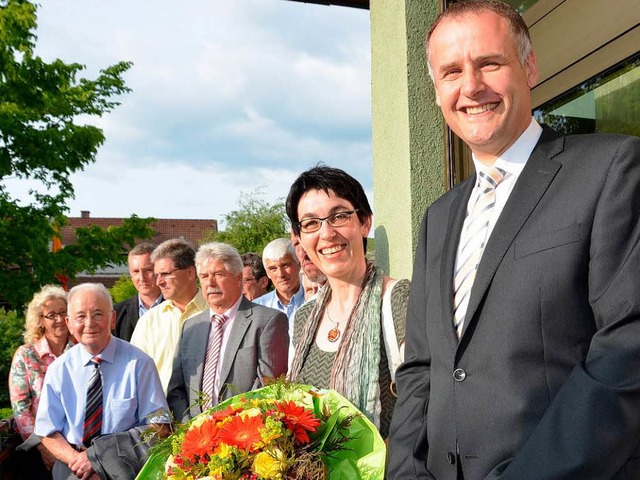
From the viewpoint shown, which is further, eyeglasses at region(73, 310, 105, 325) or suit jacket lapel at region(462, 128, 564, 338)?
eyeglasses at region(73, 310, 105, 325)

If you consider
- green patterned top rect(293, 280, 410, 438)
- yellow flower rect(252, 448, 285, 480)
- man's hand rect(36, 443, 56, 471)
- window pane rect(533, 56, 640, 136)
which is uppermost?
window pane rect(533, 56, 640, 136)

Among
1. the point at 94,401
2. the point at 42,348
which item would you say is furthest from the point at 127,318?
the point at 94,401

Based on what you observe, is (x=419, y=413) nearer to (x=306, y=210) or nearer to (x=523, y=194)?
(x=523, y=194)

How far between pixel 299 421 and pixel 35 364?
4.49 meters

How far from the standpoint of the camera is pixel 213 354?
4.55 m

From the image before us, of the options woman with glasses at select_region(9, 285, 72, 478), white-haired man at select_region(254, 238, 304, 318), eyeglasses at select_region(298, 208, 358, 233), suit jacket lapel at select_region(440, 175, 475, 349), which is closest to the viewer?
Answer: suit jacket lapel at select_region(440, 175, 475, 349)

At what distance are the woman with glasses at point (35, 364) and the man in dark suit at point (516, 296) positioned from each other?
13.3 ft

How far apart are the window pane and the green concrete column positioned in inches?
29.6

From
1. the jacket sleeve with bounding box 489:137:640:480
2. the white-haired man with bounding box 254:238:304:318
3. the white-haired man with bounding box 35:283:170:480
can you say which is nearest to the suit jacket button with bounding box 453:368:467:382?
the jacket sleeve with bounding box 489:137:640:480

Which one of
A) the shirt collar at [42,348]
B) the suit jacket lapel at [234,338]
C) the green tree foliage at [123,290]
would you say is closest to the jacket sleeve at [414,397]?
the suit jacket lapel at [234,338]

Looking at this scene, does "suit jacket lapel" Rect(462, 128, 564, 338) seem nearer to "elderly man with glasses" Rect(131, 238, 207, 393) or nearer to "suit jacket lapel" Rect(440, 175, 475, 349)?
"suit jacket lapel" Rect(440, 175, 475, 349)

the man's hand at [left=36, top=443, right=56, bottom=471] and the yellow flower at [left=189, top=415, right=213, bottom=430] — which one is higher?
the yellow flower at [left=189, top=415, right=213, bottom=430]

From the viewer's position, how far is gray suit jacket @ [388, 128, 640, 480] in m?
1.50

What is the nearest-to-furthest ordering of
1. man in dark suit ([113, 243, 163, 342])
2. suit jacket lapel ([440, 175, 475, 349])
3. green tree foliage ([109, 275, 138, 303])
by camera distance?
1. suit jacket lapel ([440, 175, 475, 349])
2. man in dark suit ([113, 243, 163, 342])
3. green tree foliage ([109, 275, 138, 303])
